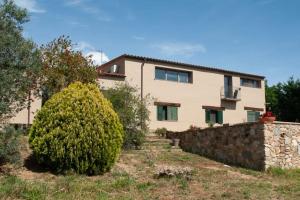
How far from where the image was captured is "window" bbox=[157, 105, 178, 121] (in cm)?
Result: 3219

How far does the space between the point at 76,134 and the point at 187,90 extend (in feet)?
68.1

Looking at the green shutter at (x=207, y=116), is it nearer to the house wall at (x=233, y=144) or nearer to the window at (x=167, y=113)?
the window at (x=167, y=113)

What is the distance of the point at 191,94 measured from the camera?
3425 centimetres

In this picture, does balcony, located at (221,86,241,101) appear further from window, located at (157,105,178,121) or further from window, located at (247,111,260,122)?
window, located at (157,105,178,121)

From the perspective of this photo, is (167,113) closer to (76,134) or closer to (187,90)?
(187,90)

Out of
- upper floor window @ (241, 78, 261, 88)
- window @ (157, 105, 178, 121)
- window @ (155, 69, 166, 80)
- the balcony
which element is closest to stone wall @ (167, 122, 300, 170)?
window @ (157, 105, 178, 121)

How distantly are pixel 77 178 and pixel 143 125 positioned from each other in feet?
28.6

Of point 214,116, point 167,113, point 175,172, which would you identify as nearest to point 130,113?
point 175,172

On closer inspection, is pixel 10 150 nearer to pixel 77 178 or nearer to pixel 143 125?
pixel 77 178

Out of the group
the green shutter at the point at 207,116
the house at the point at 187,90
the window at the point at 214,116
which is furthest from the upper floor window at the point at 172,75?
the window at the point at 214,116

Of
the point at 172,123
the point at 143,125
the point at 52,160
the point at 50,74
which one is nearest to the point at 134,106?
the point at 143,125

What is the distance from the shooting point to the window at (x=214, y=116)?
3516 cm

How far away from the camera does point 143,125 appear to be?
856 inches

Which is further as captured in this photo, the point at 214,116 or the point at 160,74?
the point at 214,116
